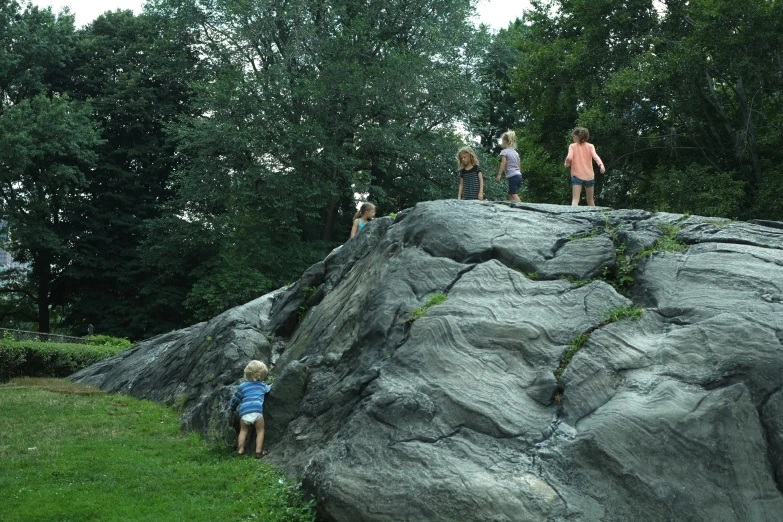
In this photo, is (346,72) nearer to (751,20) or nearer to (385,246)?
(751,20)

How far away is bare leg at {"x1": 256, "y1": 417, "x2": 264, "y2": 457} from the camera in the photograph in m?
10.6

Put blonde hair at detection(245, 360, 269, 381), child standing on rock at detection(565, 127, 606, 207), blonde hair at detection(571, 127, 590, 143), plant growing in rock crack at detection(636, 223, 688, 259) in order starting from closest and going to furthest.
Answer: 1. plant growing in rock crack at detection(636, 223, 688, 259)
2. blonde hair at detection(245, 360, 269, 381)
3. blonde hair at detection(571, 127, 590, 143)
4. child standing on rock at detection(565, 127, 606, 207)

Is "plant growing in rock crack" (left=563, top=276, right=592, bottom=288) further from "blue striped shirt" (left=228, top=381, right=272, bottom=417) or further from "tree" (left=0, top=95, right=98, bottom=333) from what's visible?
"tree" (left=0, top=95, right=98, bottom=333)

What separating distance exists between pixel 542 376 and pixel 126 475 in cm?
507

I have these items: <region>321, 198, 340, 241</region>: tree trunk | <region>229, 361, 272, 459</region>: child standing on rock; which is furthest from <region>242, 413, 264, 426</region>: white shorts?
<region>321, 198, 340, 241</region>: tree trunk

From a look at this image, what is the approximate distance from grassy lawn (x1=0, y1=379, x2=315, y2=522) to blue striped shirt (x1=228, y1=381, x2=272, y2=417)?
0.61m

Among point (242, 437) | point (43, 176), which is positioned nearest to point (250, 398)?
point (242, 437)

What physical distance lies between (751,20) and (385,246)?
17.6 metres

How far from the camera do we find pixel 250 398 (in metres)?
10.9

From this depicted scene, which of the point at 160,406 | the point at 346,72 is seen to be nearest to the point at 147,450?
the point at 160,406

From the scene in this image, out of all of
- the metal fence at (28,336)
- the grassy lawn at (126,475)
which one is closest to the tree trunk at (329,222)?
the metal fence at (28,336)

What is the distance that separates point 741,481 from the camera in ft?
26.3

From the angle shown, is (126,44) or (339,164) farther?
(126,44)

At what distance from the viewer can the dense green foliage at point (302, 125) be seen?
89.5 feet
